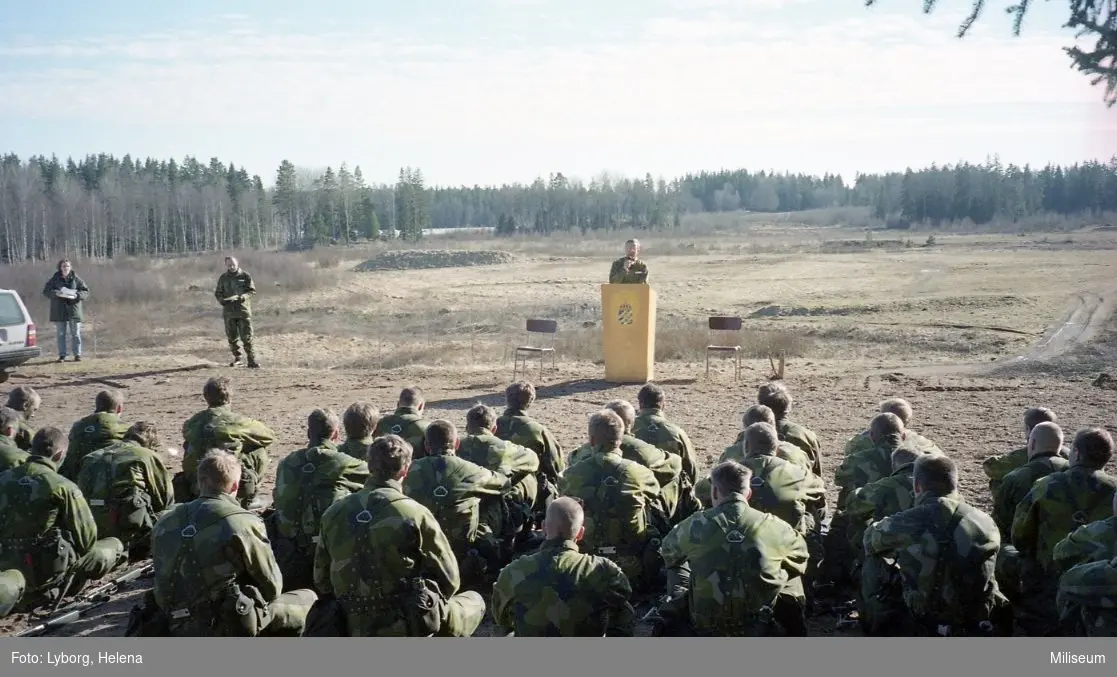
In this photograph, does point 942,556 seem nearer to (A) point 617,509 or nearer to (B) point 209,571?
(A) point 617,509

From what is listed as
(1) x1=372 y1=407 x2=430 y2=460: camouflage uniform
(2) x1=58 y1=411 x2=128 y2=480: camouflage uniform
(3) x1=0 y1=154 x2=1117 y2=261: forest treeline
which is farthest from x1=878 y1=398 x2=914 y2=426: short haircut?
(3) x1=0 y1=154 x2=1117 y2=261: forest treeline

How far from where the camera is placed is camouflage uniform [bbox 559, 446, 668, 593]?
22.4 ft

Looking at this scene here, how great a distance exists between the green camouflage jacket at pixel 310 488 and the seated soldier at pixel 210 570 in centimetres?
152

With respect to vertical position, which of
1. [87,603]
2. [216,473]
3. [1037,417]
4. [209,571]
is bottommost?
[87,603]

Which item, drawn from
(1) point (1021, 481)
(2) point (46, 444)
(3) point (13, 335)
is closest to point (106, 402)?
(2) point (46, 444)

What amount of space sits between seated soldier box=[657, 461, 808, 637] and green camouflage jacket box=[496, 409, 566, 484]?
9.98 feet

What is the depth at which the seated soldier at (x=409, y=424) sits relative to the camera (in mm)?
8523

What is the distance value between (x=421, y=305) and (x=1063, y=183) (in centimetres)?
9306

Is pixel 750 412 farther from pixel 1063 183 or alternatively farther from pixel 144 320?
pixel 1063 183

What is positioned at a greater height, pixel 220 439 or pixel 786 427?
pixel 786 427

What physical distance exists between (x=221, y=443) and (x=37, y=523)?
2148 mm

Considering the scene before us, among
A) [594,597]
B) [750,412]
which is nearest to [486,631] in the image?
[594,597]

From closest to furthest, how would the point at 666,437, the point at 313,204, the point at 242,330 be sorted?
1. the point at 666,437
2. the point at 242,330
3. the point at 313,204

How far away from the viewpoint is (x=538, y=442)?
8602 mm
